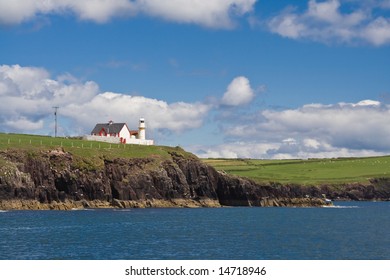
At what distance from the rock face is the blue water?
19.6 m

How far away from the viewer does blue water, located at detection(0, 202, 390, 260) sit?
69.9 m

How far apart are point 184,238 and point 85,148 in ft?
276

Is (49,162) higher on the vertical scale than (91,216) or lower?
higher

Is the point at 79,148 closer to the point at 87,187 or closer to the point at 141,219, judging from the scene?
the point at 87,187

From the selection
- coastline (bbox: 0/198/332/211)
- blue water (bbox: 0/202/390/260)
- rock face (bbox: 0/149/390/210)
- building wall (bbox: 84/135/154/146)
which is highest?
building wall (bbox: 84/135/154/146)

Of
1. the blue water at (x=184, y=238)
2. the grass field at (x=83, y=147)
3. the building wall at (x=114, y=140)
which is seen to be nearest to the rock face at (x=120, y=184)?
the grass field at (x=83, y=147)

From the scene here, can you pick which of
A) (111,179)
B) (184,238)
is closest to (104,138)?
(111,179)

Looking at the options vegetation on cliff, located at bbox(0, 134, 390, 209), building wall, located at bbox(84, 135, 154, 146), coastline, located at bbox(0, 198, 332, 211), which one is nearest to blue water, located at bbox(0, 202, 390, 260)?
coastline, located at bbox(0, 198, 332, 211)

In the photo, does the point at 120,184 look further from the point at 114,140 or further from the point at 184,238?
the point at 184,238

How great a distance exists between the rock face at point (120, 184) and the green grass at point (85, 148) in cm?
198

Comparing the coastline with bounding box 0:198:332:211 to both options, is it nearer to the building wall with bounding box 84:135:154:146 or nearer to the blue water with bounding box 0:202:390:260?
the blue water with bounding box 0:202:390:260

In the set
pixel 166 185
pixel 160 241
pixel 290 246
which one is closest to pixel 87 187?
pixel 166 185

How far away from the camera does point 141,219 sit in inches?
4670
